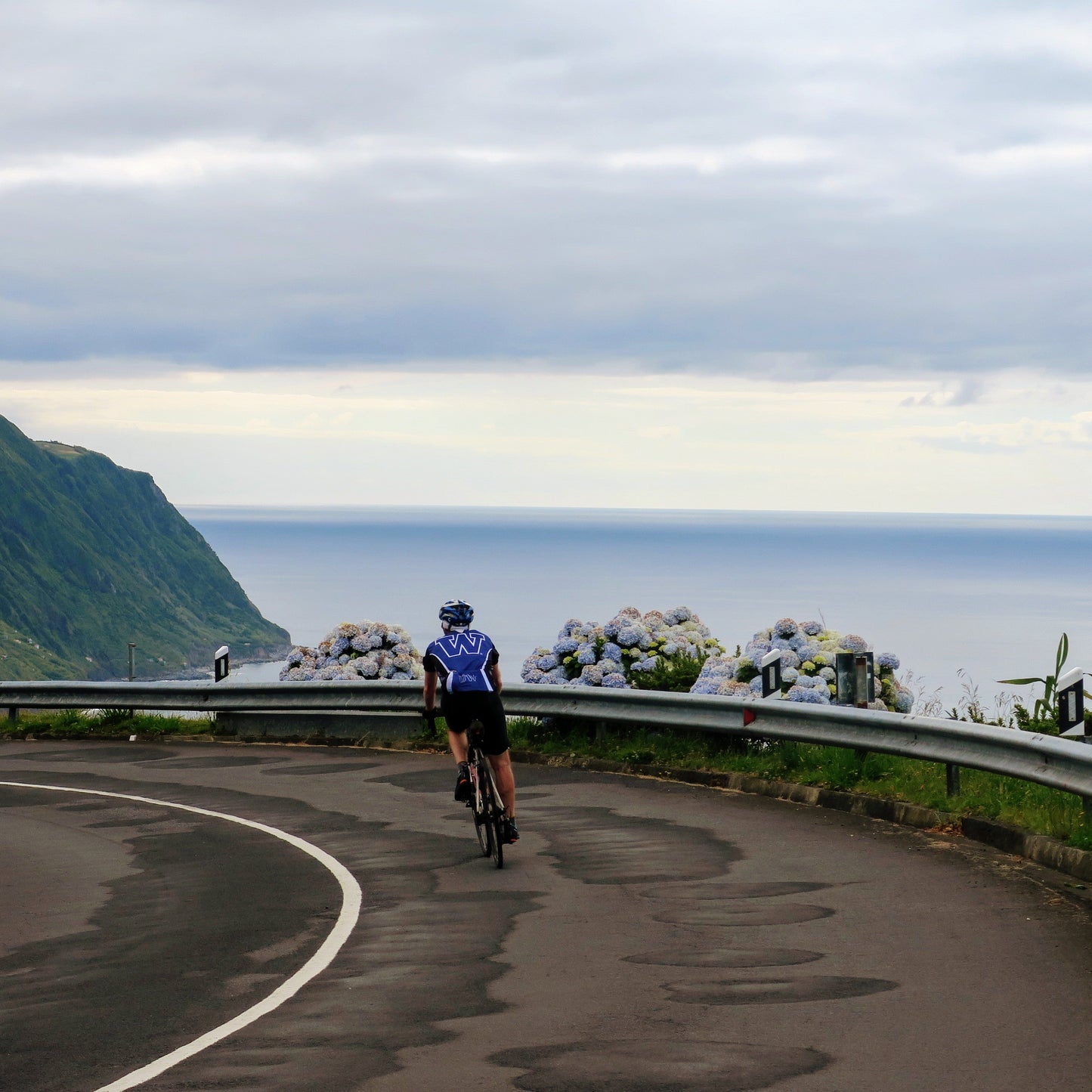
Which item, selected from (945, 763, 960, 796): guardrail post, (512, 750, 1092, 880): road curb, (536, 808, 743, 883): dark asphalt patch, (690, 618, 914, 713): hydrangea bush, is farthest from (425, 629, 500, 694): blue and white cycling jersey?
(690, 618, 914, 713): hydrangea bush

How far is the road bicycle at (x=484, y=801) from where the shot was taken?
1084 cm

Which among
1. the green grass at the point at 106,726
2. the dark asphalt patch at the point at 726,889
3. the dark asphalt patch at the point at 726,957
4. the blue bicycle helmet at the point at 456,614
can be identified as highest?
the blue bicycle helmet at the point at 456,614

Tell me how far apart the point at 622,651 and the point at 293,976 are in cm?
1175

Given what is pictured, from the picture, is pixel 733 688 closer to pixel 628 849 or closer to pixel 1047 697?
pixel 1047 697

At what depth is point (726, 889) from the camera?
975 cm

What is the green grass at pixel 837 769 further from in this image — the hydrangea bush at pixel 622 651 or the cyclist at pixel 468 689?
the cyclist at pixel 468 689

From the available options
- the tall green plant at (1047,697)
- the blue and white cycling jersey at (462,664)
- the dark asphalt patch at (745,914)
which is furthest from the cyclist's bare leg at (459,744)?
the tall green plant at (1047,697)

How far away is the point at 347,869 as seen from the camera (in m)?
10.9

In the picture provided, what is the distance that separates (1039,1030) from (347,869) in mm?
5668

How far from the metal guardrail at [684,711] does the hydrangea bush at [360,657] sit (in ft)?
3.74

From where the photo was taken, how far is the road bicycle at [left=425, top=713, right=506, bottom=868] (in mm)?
10844

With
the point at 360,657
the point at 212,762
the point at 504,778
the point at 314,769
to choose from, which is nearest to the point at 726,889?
the point at 504,778

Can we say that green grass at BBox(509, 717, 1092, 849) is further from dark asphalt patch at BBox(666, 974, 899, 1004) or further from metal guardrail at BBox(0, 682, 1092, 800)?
dark asphalt patch at BBox(666, 974, 899, 1004)

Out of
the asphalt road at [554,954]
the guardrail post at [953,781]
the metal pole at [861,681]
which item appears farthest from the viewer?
the metal pole at [861,681]
